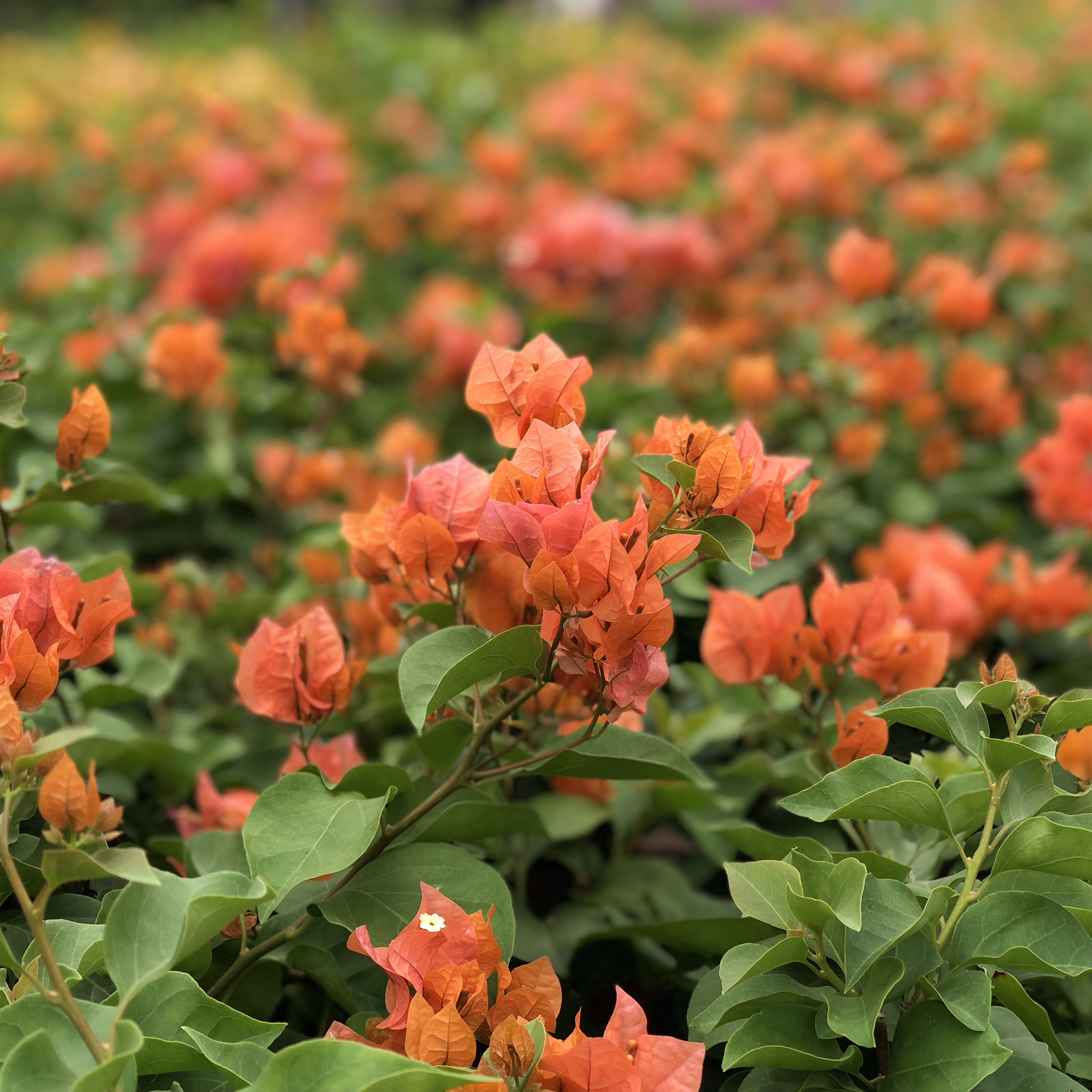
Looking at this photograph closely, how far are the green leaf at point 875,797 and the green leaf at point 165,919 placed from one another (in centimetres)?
38

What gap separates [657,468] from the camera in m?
0.82

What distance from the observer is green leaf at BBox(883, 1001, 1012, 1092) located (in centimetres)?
71

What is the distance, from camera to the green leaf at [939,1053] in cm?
71

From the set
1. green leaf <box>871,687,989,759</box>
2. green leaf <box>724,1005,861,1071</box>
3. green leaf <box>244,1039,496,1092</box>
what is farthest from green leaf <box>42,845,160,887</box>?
green leaf <box>871,687,989,759</box>

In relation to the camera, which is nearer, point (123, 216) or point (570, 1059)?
point (570, 1059)

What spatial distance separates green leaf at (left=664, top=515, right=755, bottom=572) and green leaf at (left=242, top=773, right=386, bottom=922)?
288mm

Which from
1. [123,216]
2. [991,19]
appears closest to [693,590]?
[123,216]

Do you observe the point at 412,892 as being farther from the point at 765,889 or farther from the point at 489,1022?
the point at 765,889

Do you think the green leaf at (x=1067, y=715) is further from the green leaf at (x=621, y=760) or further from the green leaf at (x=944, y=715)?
the green leaf at (x=621, y=760)

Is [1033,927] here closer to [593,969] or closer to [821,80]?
[593,969]

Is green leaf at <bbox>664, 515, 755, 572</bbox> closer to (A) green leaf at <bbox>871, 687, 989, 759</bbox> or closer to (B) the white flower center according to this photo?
(A) green leaf at <bbox>871, 687, 989, 759</bbox>

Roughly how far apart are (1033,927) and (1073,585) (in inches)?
30.6

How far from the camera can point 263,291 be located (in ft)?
5.58

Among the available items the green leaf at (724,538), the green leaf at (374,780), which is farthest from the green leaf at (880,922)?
the green leaf at (374,780)
